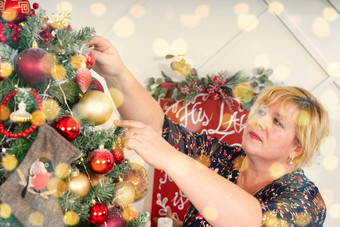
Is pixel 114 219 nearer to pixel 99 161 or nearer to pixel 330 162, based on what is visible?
pixel 99 161

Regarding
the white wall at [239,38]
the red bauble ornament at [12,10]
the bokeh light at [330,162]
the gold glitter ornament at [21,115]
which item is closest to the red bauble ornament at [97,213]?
the gold glitter ornament at [21,115]

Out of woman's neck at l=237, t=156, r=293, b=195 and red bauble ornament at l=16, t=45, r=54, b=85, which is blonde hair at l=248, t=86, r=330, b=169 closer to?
woman's neck at l=237, t=156, r=293, b=195

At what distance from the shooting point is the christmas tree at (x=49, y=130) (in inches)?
21.7

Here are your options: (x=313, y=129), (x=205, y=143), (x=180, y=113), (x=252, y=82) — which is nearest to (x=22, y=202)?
(x=205, y=143)

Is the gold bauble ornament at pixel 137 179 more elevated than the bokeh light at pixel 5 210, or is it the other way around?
the bokeh light at pixel 5 210

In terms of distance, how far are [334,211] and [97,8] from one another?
1.81 metres

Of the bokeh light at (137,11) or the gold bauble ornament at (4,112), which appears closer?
the gold bauble ornament at (4,112)

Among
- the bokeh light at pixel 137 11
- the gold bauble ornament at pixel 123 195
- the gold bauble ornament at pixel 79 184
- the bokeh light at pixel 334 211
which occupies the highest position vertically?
the bokeh light at pixel 137 11

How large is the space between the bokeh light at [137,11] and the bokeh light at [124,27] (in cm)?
4

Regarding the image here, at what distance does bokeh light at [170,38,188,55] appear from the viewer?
6.23ft

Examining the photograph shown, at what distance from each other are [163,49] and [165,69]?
117 millimetres

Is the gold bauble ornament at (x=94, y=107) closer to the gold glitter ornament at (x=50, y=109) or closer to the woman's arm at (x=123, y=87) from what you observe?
the gold glitter ornament at (x=50, y=109)

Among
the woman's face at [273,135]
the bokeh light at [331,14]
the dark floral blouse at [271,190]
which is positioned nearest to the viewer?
the dark floral blouse at [271,190]

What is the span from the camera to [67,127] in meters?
0.58
